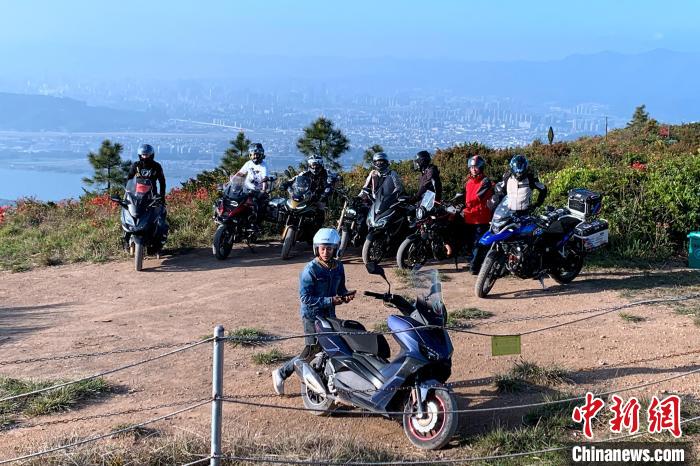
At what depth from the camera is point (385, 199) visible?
1074 cm

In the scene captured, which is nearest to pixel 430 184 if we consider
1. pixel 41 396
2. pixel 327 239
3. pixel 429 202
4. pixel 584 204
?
pixel 429 202

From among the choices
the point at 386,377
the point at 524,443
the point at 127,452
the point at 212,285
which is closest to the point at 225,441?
the point at 127,452

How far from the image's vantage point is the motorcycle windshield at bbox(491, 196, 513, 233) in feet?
30.3

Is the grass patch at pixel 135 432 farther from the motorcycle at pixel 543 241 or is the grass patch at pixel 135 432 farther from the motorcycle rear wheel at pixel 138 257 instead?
the motorcycle rear wheel at pixel 138 257

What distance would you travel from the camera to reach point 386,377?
5.44 meters

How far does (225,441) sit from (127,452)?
0.65 metres

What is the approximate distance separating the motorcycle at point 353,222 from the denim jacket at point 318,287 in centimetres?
495

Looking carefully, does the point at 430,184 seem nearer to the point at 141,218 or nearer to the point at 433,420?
the point at 141,218

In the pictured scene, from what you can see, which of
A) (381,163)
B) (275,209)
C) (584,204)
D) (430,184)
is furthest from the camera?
(275,209)

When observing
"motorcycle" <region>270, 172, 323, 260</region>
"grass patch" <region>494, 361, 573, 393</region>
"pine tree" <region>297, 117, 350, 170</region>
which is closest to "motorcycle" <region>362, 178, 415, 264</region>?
"motorcycle" <region>270, 172, 323, 260</region>

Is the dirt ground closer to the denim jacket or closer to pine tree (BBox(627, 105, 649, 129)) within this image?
the denim jacket

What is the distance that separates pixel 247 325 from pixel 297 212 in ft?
11.9

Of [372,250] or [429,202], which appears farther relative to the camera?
[372,250]

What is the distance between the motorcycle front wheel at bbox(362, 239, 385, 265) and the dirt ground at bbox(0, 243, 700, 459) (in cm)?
24
